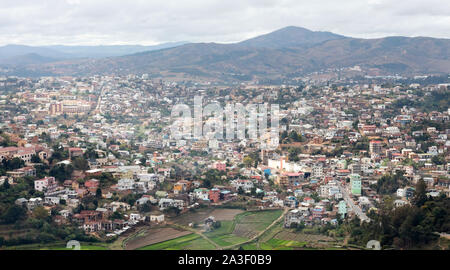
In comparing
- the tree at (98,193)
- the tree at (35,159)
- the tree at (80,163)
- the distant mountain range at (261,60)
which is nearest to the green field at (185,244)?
the tree at (98,193)

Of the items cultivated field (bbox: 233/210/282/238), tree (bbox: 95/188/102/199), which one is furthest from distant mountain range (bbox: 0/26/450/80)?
cultivated field (bbox: 233/210/282/238)

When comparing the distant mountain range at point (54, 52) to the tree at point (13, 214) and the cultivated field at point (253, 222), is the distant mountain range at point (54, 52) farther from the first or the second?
the cultivated field at point (253, 222)

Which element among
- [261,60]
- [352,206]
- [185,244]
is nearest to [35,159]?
[185,244]

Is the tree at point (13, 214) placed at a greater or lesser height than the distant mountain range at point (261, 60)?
lesser

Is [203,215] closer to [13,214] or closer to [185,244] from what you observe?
[185,244]

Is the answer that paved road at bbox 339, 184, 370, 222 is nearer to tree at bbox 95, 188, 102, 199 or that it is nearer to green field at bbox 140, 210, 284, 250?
green field at bbox 140, 210, 284, 250
